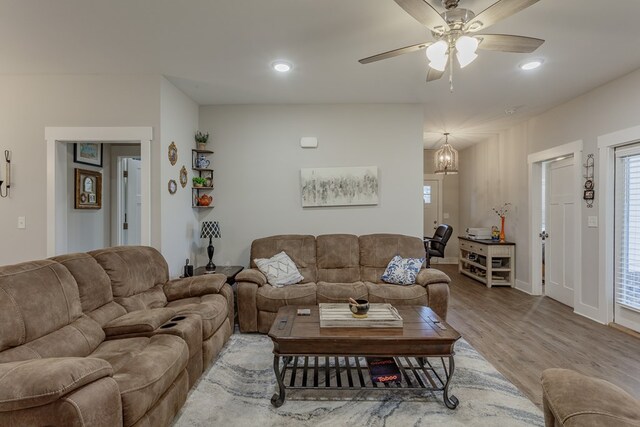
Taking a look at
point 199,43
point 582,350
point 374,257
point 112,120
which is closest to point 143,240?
point 112,120

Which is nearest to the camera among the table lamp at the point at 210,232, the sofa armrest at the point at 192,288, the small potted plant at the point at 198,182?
the sofa armrest at the point at 192,288

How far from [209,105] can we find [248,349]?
314 cm

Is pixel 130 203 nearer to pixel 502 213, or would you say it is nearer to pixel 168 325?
pixel 168 325

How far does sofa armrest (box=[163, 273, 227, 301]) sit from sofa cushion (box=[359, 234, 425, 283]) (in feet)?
5.57

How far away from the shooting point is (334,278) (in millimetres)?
3900

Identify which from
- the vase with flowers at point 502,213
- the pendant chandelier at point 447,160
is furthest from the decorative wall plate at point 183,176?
the vase with flowers at point 502,213

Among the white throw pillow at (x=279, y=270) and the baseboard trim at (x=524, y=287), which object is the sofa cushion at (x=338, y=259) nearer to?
the white throw pillow at (x=279, y=270)

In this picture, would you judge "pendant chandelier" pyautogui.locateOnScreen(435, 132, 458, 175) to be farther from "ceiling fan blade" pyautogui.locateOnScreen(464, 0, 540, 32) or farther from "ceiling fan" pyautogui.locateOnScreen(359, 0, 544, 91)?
"ceiling fan blade" pyautogui.locateOnScreen(464, 0, 540, 32)

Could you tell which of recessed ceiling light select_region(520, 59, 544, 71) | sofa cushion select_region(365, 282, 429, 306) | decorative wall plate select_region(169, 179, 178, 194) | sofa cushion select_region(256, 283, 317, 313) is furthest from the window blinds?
decorative wall plate select_region(169, 179, 178, 194)

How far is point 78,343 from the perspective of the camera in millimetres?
1938

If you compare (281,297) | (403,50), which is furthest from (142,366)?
(403,50)

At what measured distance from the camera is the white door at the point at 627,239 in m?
3.42

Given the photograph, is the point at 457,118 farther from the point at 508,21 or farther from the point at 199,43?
the point at 199,43

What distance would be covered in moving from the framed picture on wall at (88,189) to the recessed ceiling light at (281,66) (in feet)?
8.34
